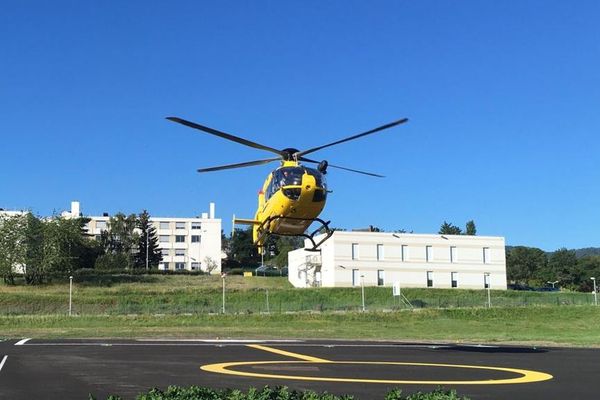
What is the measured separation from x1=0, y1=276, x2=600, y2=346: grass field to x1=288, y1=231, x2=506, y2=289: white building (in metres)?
6.32

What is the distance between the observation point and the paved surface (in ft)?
44.6

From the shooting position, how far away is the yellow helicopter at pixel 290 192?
69.0ft

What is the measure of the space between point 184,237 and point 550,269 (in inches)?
3278

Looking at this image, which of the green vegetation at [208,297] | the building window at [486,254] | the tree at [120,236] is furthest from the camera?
the tree at [120,236]

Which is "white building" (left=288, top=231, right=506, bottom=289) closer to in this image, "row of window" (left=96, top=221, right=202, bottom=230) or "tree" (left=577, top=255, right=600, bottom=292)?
"tree" (left=577, top=255, right=600, bottom=292)

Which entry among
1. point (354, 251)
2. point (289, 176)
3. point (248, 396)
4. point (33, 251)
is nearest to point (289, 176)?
point (289, 176)

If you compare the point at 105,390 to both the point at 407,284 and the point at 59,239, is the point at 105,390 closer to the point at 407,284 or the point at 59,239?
the point at 407,284

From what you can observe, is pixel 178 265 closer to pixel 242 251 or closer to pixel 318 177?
pixel 242 251

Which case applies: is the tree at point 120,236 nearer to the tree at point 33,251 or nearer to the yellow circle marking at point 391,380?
the tree at point 33,251

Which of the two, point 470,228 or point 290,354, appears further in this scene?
point 470,228

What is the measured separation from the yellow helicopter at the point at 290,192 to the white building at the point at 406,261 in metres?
56.3

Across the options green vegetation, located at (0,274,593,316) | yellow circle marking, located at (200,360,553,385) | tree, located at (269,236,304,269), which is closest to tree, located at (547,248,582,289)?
tree, located at (269,236,304,269)

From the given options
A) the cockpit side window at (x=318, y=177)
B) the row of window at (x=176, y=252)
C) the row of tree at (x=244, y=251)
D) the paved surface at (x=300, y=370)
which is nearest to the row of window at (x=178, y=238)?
the row of window at (x=176, y=252)

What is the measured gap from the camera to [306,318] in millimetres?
48406
